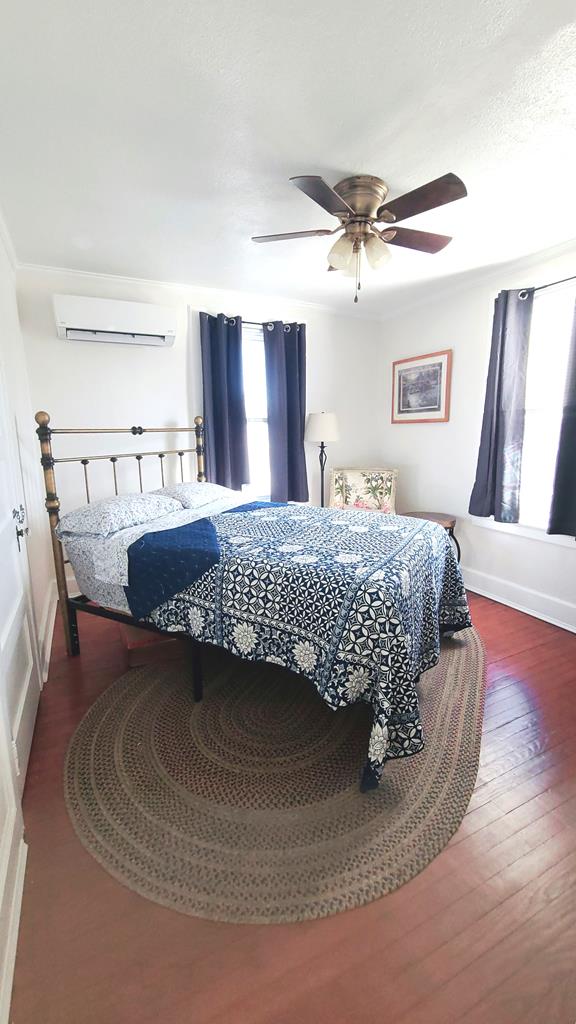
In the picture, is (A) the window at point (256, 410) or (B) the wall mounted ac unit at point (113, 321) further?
(A) the window at point (256, 410)

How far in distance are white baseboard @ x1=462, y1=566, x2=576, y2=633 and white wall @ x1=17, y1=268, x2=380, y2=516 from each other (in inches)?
65.2

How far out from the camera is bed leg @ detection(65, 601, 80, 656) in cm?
245

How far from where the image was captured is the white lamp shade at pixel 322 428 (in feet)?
12.2

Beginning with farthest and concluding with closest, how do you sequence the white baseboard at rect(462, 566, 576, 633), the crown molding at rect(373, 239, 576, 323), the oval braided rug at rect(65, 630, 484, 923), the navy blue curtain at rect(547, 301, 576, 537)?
the white baseboard at rect(462, 566, 576, 633), the crown molding at rect(373, 239, 576, 323), the navy blue curtain at rect(547, 301, 576, 537), the oval braided rug at rect(65, 630, 484, 923)

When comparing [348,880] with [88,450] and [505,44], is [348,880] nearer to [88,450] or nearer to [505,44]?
[505,44]

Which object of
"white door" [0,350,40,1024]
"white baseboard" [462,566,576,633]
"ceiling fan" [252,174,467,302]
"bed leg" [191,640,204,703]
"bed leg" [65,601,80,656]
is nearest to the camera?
"white door" [0,350,40,1024]

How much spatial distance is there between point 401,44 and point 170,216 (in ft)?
4.52

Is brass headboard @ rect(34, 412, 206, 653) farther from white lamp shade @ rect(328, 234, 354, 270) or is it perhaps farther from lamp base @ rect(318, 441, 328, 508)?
white lamp shade @ rect(328, 234, 354, 270)

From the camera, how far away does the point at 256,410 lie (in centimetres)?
383

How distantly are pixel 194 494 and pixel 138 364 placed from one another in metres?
1.25

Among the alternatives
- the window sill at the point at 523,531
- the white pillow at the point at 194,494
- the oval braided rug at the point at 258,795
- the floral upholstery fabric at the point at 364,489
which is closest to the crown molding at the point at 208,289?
the floral upholstery fabric at the point at 364,489

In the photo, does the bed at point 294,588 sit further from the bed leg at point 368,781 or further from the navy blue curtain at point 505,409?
the navy blue curtain at point 505,409

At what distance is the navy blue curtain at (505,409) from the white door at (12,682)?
3.08 m

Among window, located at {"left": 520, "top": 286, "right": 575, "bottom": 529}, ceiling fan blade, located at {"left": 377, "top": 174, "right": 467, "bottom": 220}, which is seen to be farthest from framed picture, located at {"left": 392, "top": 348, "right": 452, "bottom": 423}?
ceiling fan blade, located at {"left": 377, "top": 174, "right": 467, "bottom": 220}
